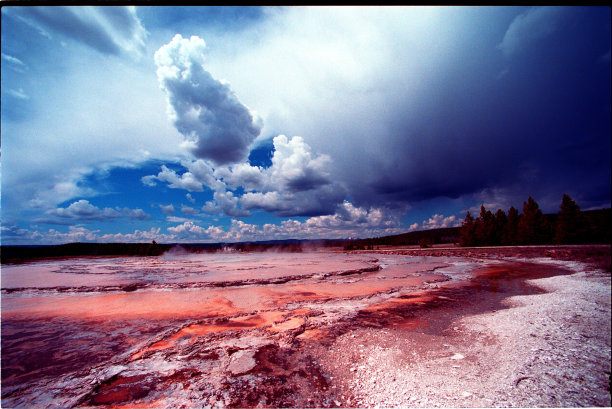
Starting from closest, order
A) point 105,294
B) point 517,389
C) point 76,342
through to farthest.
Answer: point 517,389 → point 76,342 → point 105,294

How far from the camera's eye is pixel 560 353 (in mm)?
4316

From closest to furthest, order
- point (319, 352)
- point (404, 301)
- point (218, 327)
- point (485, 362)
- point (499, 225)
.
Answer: point (485, 362), point (319, 352), point (218, 327), point (404, 301), point (499, 225)

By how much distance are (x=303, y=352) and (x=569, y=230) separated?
36771 millimetres

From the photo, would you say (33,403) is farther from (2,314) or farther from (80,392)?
(2,314)

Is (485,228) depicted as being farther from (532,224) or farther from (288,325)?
(288,325)

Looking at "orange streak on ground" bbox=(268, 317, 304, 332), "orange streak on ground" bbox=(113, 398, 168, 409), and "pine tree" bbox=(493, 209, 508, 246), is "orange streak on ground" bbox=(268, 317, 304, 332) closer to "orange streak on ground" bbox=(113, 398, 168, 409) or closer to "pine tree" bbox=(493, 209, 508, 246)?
"orange streak on ground" bbox=(113, 398, 168, 409)

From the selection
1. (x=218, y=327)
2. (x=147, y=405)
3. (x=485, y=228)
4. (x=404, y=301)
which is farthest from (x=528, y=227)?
(x=147, y=405)

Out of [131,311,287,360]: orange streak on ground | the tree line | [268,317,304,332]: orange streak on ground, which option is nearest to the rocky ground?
[268,317,304,332]: orange streak on ground

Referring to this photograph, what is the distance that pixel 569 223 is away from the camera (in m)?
25.6

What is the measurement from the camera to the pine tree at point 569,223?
23.3m

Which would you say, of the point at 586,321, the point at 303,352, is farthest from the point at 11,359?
the point at 586,321

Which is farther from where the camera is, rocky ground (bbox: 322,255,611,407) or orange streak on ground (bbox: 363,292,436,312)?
orange streak on ground (bbox: 363,292,436,312)

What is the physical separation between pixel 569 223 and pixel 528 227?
446 inches

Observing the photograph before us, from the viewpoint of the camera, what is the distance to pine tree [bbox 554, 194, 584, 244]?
2333 centimetres
